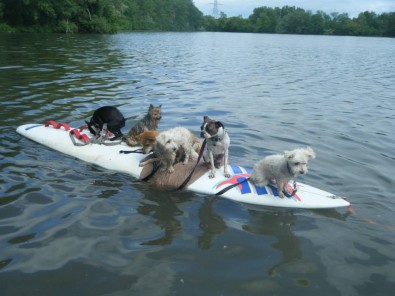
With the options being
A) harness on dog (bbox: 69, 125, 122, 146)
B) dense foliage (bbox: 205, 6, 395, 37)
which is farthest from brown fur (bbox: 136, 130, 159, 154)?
dense foliage (bbox: 205, 6, 395, 37)

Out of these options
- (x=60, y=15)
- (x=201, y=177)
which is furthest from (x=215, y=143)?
(x=60, y=15)

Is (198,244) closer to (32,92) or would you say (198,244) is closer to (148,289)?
(148,289)

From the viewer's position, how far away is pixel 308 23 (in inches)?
5709

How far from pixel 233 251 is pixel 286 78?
19.5 metres

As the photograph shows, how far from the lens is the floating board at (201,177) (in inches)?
268

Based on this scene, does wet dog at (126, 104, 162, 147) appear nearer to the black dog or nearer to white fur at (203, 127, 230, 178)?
the black dog

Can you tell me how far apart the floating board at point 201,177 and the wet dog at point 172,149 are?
22.6 inches

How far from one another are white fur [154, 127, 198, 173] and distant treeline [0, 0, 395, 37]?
171ft

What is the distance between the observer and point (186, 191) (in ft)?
24.2

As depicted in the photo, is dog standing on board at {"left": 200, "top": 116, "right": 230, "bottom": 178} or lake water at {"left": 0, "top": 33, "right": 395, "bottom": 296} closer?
lake water at {"left": 0, "top": 33, "right": 395, "bottom": 296}

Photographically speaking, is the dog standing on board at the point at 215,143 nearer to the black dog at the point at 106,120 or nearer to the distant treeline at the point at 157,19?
the black dog at the point at 106,120

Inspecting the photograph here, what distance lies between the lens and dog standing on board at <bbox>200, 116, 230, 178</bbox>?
6.71 metres

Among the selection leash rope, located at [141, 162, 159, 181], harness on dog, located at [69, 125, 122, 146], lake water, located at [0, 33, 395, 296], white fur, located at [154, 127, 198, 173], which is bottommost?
lake water, located at [0, 33, 395, 296]

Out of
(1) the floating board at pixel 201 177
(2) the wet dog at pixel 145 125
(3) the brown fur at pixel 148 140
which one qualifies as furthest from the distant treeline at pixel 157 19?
(3) the brown fur at pixel 148 140
